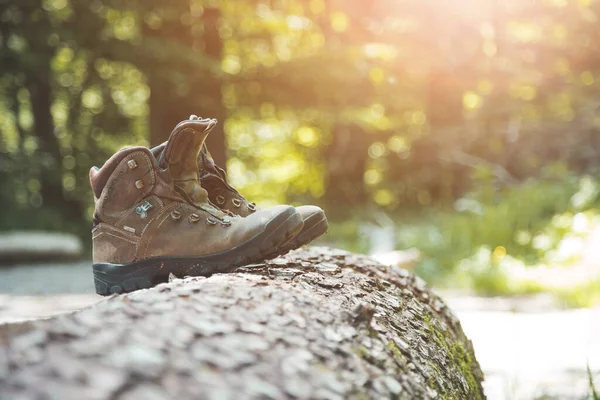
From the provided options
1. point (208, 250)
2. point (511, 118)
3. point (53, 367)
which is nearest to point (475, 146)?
point (511, 118)

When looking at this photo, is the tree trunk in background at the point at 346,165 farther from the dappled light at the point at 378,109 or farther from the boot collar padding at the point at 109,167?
the boot collar padding at the point at 109,167

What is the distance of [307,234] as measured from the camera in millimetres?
2436

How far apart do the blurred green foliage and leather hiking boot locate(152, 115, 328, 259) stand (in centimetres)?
500

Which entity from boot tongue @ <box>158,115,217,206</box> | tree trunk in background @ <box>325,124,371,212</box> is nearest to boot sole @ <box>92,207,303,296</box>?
boot tongue @ <box>158,115,217,206</box>

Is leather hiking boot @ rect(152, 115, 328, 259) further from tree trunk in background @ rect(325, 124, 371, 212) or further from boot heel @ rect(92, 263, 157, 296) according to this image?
tree trunk in background @ rect(325, 124, 371, 212)

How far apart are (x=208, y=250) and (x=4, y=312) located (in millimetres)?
3711

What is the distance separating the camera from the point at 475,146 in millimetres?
13625

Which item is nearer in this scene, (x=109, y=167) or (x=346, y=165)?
(x=109, y=167)

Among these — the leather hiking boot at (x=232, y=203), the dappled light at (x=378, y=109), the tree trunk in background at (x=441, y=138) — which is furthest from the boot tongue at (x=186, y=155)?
the tree trunk in background at (x=441, y=138)

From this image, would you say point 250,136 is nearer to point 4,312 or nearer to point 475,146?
point 475,146

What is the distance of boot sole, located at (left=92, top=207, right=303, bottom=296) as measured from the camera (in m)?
2.19

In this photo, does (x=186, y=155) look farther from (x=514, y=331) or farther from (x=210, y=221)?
(x=514, y=331)

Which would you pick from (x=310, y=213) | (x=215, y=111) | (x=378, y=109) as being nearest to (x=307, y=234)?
(x=310, y=213)

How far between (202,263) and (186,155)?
354mm
